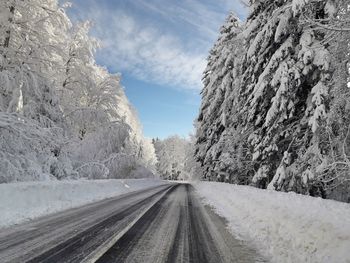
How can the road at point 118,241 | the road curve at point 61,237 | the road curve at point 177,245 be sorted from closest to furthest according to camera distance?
the road curve at point 61,237
the road at point 118,241
the road curve at point 177,245

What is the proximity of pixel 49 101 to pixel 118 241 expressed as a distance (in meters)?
16.3

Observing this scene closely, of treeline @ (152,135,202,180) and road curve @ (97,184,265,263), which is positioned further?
treeline @ (152,135,202,180)

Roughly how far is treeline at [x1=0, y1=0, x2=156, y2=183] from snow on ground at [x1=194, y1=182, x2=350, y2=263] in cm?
814

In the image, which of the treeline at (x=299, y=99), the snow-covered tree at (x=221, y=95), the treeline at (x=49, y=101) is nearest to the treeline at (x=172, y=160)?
the snow-covered tree at (x=221, y=95)

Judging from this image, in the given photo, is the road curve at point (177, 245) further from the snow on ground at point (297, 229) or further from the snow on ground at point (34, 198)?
the snow on ground at point (34, 198)

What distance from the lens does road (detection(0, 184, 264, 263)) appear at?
18.6ft

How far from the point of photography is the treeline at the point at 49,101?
15.6m

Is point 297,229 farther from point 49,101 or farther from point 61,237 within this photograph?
point 49,101

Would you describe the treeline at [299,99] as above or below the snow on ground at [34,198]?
above

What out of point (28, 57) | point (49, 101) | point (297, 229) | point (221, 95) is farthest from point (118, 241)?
point (221, 95)

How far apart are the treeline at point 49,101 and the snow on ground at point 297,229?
8.14 meters

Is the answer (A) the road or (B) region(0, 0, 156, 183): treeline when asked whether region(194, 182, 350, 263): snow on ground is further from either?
(B) region(0, 0, 156, 183): treeline

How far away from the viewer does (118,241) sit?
687cm

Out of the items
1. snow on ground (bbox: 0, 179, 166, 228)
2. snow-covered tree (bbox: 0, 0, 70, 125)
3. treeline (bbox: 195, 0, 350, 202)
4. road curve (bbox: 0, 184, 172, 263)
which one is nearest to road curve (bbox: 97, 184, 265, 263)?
road curve (bbox: 0, 184, 172, 263)
